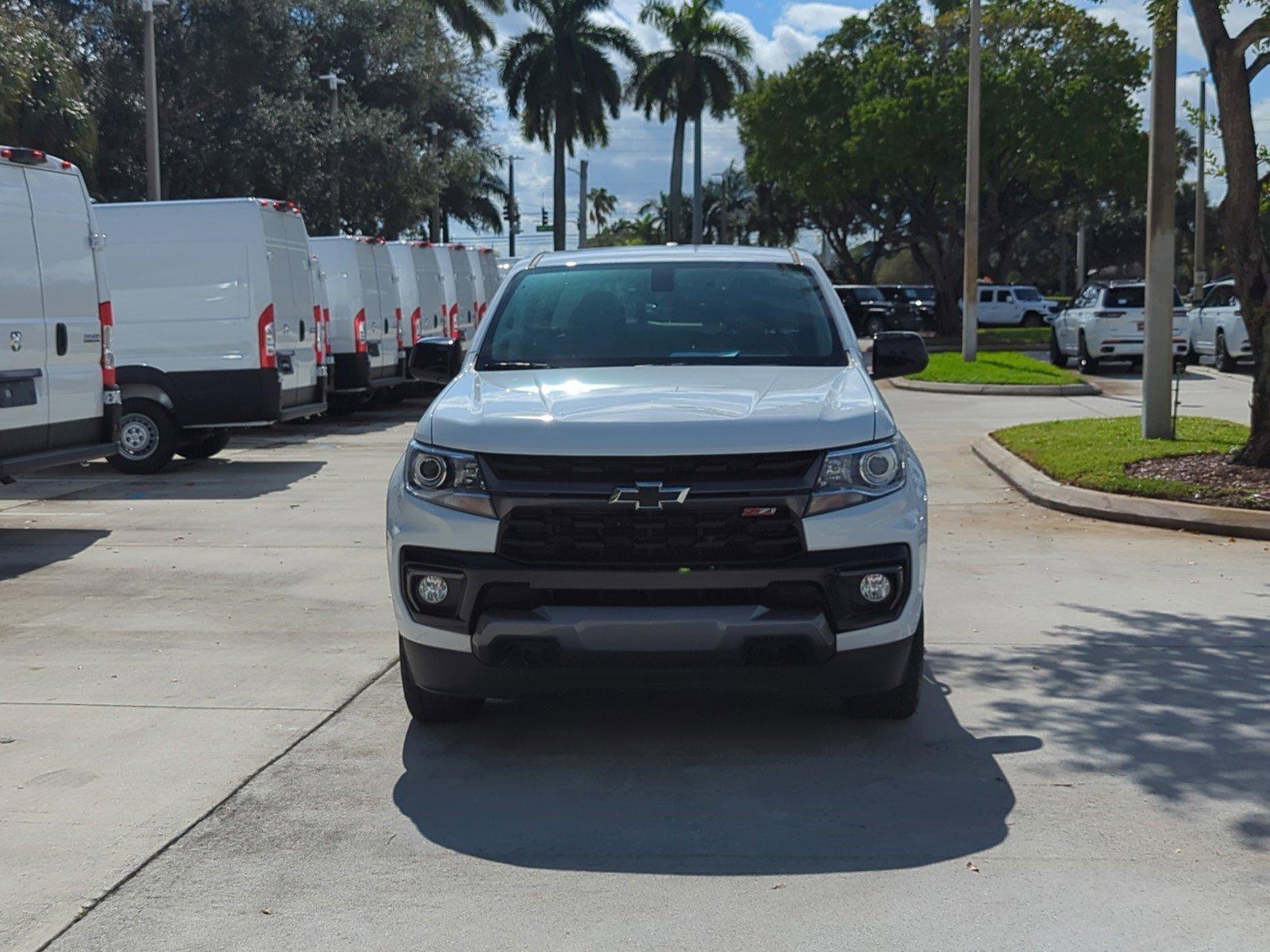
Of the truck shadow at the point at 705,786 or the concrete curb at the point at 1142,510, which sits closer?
the truck shadow at the point at 705,786

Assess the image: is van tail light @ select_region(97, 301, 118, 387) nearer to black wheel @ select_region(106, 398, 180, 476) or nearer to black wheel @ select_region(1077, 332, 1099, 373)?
black wheel @ select_region(106, 398, 180, 476)

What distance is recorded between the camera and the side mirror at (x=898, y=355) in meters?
7.66

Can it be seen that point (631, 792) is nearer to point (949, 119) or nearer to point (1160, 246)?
point (1160, 246)

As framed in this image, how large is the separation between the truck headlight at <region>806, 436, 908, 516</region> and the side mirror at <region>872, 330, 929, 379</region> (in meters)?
2.05

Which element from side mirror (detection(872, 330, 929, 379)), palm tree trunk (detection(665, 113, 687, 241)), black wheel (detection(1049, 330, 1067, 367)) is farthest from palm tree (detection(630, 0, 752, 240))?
side mirror (detection(872, 330, 929, 379))

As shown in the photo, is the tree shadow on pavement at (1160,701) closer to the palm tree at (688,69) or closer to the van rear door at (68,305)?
the van rear door at (68,305)

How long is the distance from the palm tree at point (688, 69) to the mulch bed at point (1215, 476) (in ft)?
155

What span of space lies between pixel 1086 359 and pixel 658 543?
2576 cm

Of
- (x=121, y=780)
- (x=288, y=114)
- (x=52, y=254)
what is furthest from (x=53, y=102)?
(x=121, y=780)

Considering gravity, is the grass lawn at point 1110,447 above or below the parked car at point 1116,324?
below

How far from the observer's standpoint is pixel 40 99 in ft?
87.7

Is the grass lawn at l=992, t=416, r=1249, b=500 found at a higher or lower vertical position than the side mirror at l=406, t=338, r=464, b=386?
lower

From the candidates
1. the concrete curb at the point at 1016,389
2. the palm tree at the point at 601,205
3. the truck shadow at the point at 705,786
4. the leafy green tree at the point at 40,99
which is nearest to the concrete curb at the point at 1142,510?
the truck shadow at the point at 705,786

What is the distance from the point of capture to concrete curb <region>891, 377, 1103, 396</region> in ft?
78.5
